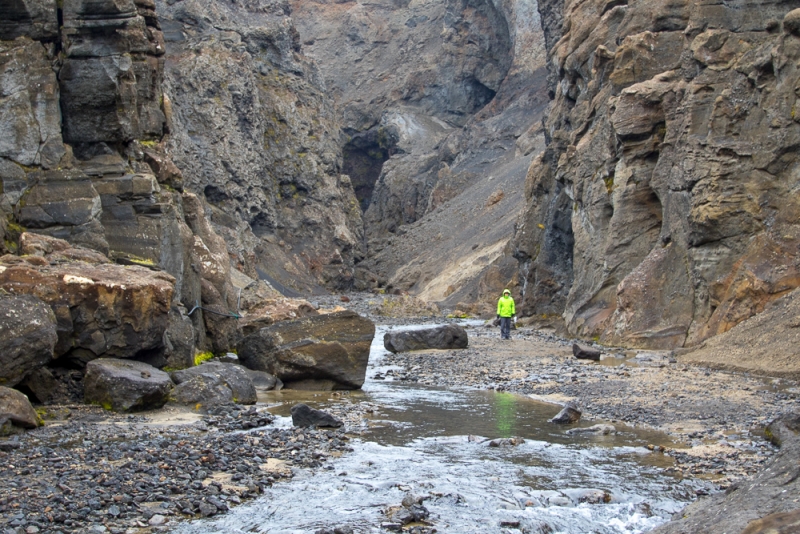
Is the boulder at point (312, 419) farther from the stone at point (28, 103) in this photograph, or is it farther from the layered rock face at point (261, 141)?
the layered rock face at point (261, 141)

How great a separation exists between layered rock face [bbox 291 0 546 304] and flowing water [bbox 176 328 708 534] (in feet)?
144

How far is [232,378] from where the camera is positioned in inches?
606

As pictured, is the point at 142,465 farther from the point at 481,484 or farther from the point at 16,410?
the point at 481,484

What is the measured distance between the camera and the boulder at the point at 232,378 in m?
15.0

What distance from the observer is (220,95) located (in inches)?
2689

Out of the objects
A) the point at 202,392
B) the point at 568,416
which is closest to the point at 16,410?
the point at 202,392

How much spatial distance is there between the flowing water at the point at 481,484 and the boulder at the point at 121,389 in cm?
219

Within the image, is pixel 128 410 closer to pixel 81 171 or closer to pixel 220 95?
pixel 81 171


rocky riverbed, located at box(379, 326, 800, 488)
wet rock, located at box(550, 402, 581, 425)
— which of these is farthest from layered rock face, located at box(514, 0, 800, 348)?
wet rock, located at box(550, 402, 581, 425)

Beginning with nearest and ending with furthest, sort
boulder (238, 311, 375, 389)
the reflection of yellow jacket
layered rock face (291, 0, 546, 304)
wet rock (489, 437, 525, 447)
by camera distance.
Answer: wet rock (489, 437, 525, 447), boulder (238, 311, 375, 389), the reflection of yellow jacket, layered rock face (291, 0, 546, 304)

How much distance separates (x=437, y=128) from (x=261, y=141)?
41.6 metres

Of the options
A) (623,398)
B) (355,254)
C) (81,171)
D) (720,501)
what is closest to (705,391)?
(623,398)

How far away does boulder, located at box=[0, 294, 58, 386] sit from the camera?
12219mm

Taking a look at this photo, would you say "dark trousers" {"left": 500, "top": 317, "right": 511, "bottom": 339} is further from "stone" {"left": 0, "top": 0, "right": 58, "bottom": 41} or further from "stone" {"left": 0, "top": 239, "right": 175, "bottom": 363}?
"stone" {"left": 0, "top": 0, "right": 58, "bottom": 41}
